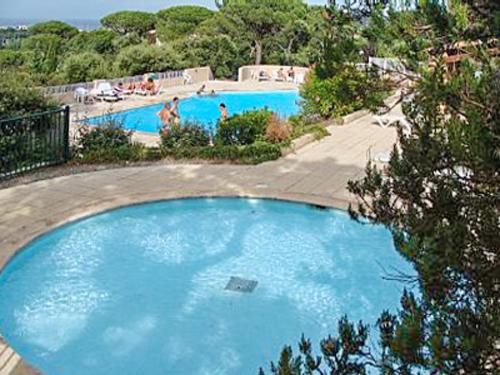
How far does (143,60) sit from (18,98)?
18.7 m

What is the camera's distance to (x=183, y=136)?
1266cm

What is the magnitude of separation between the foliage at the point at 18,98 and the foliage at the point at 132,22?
45072mm

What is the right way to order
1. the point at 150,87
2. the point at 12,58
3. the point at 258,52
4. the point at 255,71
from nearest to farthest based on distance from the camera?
the point at 150,87 < the point at 255,71 < the point at 258,52 < the point at 12,58

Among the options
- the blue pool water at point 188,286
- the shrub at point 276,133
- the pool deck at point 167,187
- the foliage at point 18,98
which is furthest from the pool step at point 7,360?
the shrub at point 276,133

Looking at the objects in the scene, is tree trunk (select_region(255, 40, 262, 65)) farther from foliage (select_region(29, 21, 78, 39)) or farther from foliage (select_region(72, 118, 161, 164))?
foliage (select_region(72, 118, 161, 164))

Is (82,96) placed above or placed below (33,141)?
below

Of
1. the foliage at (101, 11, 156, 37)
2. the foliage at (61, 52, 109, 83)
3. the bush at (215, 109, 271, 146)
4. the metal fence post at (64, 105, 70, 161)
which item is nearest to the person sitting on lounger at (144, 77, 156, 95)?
the foliage at (61, 52, 109, 83)

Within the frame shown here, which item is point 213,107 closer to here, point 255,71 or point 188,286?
point 255,71

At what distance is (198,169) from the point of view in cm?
1123

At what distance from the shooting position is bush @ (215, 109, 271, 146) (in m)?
13.1

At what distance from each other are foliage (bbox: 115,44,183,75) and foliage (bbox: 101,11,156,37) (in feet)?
87.1

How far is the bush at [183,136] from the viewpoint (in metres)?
12.6

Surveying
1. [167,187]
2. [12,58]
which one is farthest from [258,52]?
[167,187]

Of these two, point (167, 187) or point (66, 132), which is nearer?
point (167, 187)
